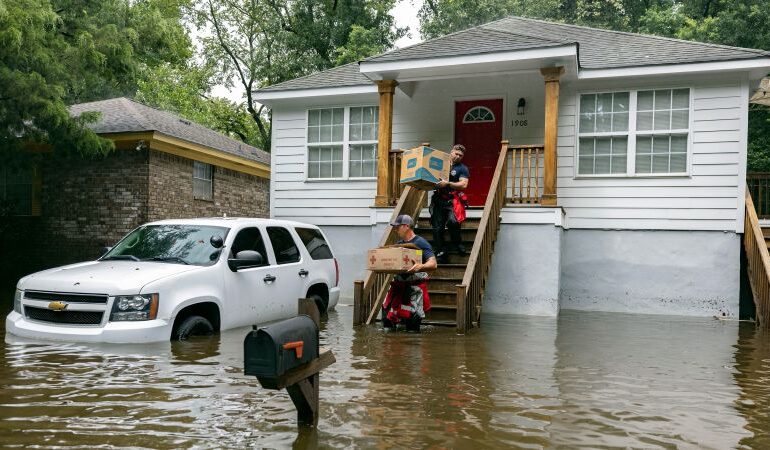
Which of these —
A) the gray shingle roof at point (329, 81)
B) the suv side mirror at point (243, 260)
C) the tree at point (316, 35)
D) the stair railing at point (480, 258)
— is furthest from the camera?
the tree at point (316, 35)

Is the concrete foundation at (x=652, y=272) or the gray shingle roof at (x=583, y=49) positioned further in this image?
the concrete foundation at (x=652, y=272)

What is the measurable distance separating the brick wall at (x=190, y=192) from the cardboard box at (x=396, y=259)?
9.57m

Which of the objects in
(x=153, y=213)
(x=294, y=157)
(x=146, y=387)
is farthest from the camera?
(x=153, y=213)

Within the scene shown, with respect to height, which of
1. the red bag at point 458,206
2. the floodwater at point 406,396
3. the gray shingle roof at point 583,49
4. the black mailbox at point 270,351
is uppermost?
the gray shingle roof at point 583,49

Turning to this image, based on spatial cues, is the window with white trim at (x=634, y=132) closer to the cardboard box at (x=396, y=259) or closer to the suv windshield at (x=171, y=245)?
the cardboard box at (x=396, y=259)

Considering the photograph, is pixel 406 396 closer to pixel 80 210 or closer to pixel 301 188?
pixel 301 188

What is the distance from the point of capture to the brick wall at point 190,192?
17234 mm

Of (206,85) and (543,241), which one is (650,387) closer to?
(543,241)

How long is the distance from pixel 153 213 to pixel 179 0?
23.2 m

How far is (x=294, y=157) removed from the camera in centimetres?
1592

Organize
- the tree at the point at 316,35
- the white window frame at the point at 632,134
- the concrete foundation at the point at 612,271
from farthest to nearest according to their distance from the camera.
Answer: the tree at the point at 316,35, the white window frame at the point at 632,134, the concrete foundation at the point at 612,271

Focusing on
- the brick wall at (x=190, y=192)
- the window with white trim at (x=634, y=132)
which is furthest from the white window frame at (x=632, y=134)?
the brick wall at (x=190, y=192)

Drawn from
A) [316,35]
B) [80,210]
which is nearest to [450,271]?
[80,210]

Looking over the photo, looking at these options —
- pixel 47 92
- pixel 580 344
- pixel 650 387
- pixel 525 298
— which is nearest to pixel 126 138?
pixel 47 92
